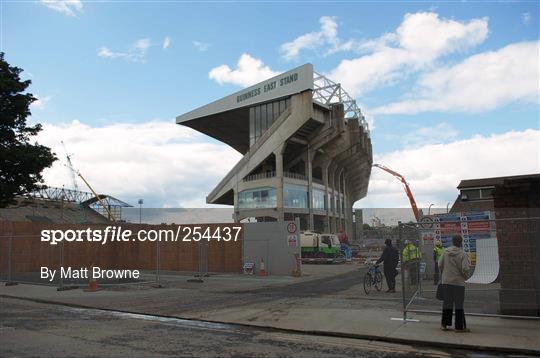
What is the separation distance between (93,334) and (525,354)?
7681mm

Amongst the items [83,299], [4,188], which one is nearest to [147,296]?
[83,299]

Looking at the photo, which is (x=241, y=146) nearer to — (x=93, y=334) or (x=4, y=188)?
(x=4, y=188)

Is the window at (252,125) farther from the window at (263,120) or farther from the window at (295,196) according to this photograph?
the window at (295,196)

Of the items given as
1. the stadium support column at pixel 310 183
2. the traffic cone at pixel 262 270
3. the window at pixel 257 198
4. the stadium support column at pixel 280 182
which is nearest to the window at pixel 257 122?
the stadium support column at pixel 280 182

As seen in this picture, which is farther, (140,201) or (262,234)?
(140,201)

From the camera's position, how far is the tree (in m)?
29.3

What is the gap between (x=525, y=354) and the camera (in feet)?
24.5

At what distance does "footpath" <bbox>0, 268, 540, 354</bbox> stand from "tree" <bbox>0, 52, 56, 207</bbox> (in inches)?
464

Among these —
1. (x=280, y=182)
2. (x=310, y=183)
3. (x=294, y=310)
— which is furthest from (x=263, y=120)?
(x=294, y=310)

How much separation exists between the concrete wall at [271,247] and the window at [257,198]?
134 ft

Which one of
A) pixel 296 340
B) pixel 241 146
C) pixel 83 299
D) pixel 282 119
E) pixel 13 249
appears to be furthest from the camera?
pixel 241 146

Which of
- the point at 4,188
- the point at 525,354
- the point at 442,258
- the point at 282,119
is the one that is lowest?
the point at 525,354

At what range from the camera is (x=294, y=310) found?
12.2 m

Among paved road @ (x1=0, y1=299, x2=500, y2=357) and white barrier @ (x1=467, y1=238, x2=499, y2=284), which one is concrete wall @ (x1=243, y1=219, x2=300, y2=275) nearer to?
white barrier @ (x1=467, y1=238, x2=499, y2=284)
